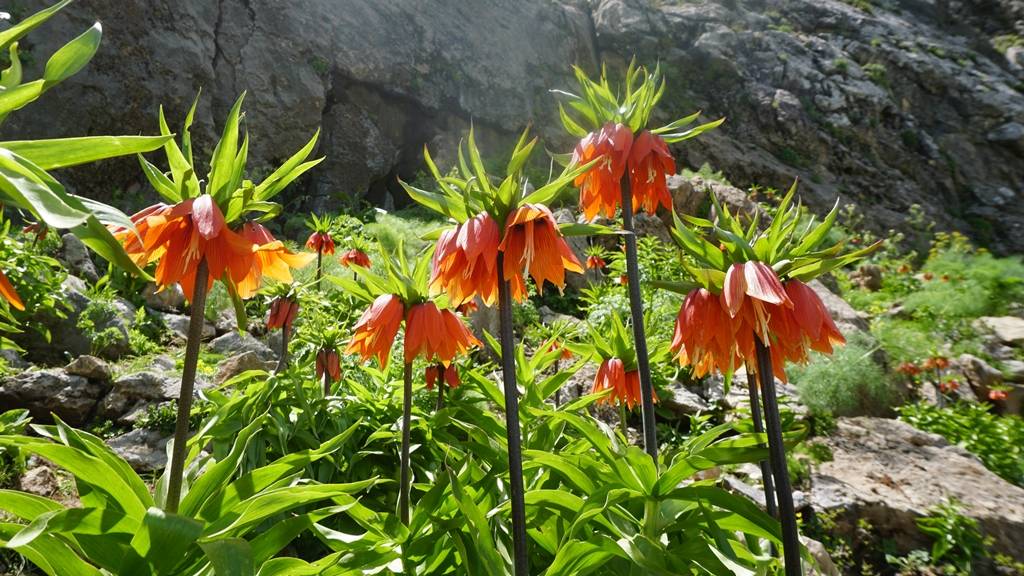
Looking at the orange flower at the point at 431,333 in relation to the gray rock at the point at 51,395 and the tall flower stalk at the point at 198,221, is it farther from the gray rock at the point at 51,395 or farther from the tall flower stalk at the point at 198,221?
the gray rock at the point at 51,395

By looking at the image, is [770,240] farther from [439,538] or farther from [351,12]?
[351,12]

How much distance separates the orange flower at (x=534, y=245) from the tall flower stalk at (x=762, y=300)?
11.3 inches

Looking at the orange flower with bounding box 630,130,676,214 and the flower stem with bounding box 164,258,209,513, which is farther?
the orange flower with bounding box 630,130,676,214

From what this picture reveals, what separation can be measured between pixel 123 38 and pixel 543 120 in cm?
936

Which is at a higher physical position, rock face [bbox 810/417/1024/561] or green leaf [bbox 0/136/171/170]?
green leaf [bbox 0/136/171/170]

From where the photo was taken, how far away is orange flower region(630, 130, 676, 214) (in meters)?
1.92

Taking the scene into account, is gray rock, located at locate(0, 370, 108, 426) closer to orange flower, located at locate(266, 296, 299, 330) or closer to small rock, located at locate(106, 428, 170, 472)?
small rock, located at locate(106, 428, 170, 472)

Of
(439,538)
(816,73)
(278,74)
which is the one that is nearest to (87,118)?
(278,74)

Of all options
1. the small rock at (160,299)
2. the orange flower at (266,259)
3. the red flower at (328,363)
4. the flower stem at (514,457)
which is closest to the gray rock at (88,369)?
the red flower at (328,363)

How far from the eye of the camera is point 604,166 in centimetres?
201

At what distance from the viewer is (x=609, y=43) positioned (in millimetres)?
17344

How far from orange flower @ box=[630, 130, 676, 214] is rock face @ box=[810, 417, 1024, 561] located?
2.37 m

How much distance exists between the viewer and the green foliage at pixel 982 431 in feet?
13.3

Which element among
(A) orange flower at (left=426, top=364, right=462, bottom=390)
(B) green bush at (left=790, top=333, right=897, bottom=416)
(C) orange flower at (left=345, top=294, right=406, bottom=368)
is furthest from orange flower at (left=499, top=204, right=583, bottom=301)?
(B) green bush at (left=790, top=333, right=897, bottom=416)
